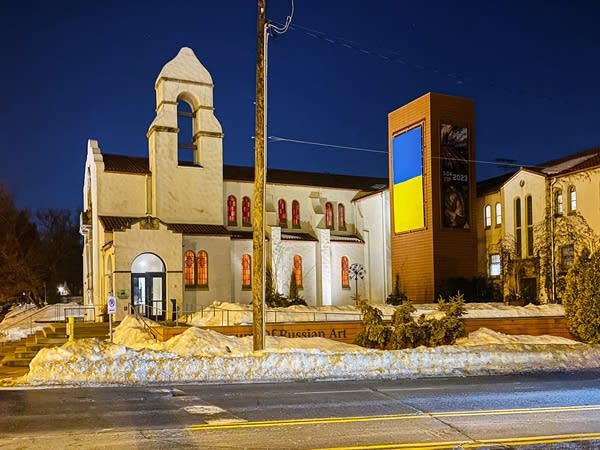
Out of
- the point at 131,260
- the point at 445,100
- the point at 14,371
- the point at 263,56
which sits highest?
the point at 445,100

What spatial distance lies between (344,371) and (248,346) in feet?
18.2

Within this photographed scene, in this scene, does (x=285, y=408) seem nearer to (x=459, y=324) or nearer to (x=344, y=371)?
(x=344, y=371)

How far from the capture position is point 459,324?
74.3 ft

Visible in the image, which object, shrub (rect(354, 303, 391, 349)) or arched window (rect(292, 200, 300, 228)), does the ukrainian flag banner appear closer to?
arched window (rect(292, 200, 300, 228))

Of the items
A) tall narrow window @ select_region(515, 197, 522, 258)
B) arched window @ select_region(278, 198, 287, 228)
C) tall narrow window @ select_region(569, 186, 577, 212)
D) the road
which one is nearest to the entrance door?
arched window @ select_region(278, 198, 287, 228)

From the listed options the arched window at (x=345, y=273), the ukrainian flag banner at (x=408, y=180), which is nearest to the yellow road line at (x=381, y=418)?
the ukrainian flag banner at (x=408, y=180)

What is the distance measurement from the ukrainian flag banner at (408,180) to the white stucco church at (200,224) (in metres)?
5.06

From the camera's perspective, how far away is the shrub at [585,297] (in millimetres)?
23453

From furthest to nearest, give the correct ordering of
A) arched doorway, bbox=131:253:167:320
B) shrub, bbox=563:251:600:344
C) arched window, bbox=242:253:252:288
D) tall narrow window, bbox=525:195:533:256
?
arched window, bbox=242:253:252:288
tall narrow window, bbox=525:195:533:256
arched doorway, bbox=131:253:167:320
shrub, bbox=563:251:600:344

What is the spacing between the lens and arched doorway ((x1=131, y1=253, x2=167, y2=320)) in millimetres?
33719

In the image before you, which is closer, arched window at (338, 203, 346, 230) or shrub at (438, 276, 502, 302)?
shrub at (438, 276, 502, 302)

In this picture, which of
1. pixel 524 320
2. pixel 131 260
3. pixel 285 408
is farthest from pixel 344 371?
pixel 131 260

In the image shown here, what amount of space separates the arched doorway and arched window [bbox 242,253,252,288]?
21.4 feet

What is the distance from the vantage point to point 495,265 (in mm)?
39906
